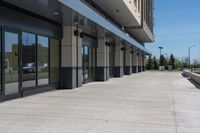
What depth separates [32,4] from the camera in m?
15.2

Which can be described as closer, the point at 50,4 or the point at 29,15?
the point at 50,4

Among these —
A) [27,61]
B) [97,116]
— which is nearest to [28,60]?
[27,61]

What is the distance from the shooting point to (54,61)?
2064cm

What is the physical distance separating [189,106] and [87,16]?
716 centimetres

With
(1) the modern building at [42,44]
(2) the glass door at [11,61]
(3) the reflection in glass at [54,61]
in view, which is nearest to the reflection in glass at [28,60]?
(1) the modern building at [42,44]

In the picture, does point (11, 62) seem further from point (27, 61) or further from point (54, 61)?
point (54, 61)

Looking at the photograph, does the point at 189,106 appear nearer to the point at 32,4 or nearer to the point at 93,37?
the point at 32,4

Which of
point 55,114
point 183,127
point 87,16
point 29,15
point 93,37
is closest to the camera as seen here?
point 183,127

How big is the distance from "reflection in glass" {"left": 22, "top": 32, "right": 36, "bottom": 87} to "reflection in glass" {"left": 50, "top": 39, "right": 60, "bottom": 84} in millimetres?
2601

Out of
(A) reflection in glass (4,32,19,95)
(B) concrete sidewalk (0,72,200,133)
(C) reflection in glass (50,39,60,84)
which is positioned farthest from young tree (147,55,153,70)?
(A) reflection in glass (4,32,19,95)

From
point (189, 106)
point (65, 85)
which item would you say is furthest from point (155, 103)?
point (65, 85)

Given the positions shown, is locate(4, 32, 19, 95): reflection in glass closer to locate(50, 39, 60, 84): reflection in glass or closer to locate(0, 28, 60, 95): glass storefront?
locate(0, 28, 60, 95): glass storefront

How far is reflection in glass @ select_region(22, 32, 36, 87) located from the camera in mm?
16250

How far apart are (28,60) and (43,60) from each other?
212 centimetres
